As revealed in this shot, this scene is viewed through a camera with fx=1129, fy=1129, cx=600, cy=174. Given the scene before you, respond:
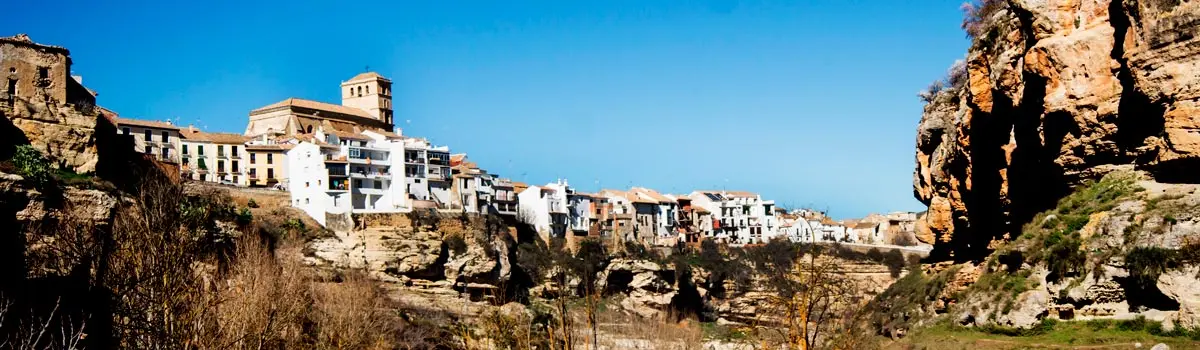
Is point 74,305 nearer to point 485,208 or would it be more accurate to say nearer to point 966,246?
point 966,246

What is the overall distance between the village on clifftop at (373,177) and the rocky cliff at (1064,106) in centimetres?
1681

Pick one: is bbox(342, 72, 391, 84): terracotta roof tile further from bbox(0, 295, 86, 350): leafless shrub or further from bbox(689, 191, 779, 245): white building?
bbox(0, 295, 86, 350): leafless shrub

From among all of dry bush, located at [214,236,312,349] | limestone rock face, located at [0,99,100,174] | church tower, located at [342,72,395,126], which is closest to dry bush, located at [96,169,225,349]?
dry bush, located at [214,236,312,349]

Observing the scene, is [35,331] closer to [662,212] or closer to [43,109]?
[43,109]

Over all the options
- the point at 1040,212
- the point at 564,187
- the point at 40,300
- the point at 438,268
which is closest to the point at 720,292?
the point at 564,187

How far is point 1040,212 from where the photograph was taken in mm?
31391

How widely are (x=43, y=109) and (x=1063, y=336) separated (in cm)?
4893

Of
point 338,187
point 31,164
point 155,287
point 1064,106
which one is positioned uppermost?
point 338,187

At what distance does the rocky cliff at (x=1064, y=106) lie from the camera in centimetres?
2484

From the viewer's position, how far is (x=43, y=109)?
2195 inches

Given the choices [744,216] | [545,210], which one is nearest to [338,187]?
[545,210]

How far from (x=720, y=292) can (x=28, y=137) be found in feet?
175

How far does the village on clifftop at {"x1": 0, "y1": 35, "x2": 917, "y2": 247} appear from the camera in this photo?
69938mm

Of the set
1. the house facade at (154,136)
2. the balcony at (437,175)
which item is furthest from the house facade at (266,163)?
the balcony at (437,175)
